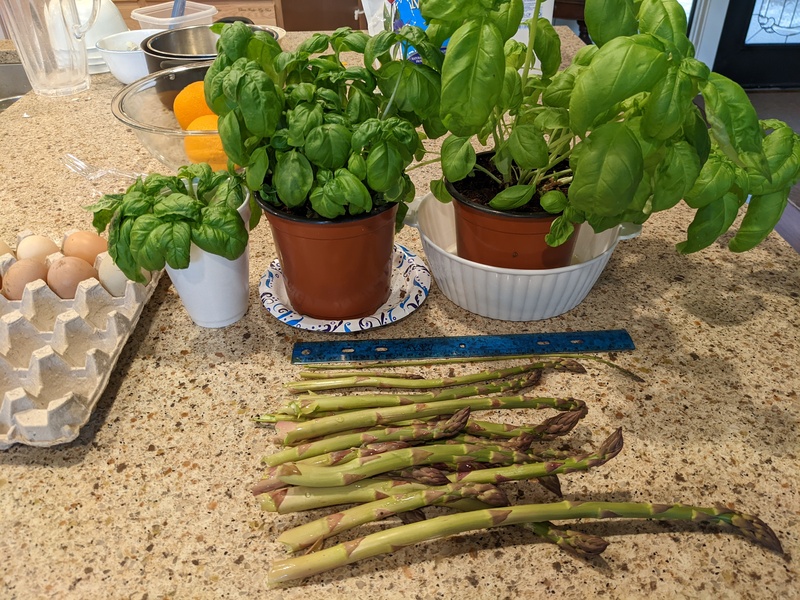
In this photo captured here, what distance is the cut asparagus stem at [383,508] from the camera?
0.57m

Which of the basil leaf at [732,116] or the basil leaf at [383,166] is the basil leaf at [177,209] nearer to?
the basil leaf at [383,166]

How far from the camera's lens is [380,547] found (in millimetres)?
555

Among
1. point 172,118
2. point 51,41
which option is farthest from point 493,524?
point 51,41

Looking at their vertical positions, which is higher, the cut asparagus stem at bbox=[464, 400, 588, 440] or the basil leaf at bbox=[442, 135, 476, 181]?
the basil leaf at bbox=[442, 135, 476, 181]

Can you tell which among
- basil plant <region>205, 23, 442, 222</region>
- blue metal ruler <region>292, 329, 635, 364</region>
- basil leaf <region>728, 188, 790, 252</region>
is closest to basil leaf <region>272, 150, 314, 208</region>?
basil plant <region>205, 23, 442, 222</region>

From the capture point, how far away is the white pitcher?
61.1 inches

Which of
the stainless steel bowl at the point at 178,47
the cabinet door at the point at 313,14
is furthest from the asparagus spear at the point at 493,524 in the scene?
the cabinet door at the point at 313,14

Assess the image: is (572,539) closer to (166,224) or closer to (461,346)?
(461,346)

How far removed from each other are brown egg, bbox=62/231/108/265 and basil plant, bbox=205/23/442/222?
1.05 ft

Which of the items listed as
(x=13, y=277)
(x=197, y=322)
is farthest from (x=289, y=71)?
(x=13, y=277)

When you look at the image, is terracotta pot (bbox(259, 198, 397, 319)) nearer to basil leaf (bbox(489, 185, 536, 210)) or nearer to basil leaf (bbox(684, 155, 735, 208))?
basil leaf (bbox(489, 185, 536, 210))

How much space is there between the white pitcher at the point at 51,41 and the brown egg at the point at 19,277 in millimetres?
1051

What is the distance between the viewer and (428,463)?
24.8 inches

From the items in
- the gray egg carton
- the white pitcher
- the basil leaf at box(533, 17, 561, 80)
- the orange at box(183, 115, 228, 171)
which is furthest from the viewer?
the white pitcher
